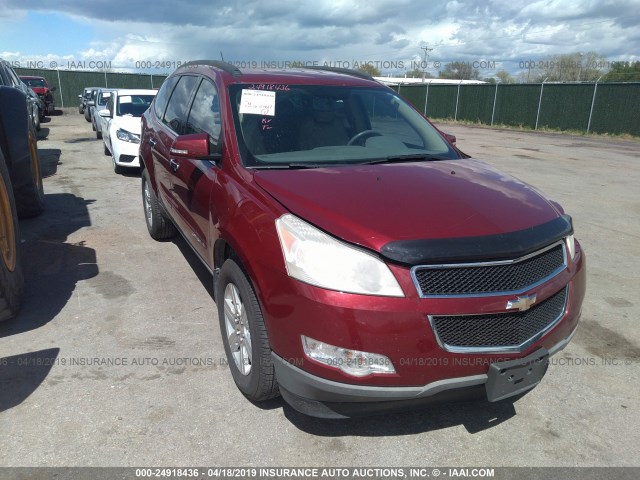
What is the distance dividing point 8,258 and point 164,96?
2286 mm

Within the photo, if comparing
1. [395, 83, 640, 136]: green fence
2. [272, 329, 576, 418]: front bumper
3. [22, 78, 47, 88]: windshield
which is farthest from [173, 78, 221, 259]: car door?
[22, 78, 47, 88]: windshield

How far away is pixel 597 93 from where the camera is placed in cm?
2280

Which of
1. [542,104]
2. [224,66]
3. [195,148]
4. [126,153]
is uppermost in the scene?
[224,66]

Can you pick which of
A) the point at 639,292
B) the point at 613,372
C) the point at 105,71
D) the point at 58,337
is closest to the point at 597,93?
the point at 639,292

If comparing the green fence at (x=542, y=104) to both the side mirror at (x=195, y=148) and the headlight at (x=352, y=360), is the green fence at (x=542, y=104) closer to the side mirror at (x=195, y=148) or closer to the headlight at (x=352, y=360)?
the side mirror at (x=195, y=148)

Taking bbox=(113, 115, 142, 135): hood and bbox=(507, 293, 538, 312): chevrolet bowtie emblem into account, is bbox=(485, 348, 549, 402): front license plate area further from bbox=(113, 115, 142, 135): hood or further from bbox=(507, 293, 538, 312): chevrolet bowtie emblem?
bbox=(113, 115, 142, 135): hood

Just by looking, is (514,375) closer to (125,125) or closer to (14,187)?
(14,187)

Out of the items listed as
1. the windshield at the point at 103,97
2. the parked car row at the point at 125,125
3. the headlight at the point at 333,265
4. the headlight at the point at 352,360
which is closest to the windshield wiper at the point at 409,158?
the headlight at the point at 333,265

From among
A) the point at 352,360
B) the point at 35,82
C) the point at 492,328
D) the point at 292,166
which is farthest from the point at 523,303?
the point at 35,82

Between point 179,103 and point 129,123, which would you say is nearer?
point 179,103

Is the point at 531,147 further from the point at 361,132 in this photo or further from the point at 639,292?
the point at 361,132

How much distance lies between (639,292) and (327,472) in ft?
12.0

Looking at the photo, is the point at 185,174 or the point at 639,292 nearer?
the point at 185,174

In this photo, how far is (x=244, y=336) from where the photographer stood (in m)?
2.86
